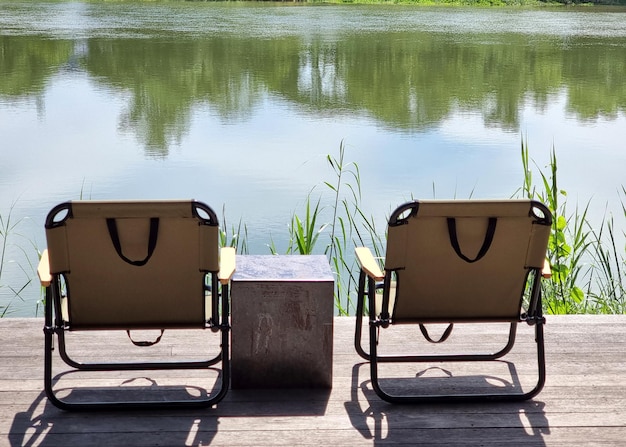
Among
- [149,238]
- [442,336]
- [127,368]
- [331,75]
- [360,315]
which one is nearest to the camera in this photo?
[149,238]

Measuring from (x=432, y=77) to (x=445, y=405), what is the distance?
35.8 ft

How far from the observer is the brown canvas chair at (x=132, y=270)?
2.58 m

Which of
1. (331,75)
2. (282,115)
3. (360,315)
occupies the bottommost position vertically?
(282,115)

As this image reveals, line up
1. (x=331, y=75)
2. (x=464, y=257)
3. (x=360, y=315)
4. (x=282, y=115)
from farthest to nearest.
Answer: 1. (x=331, y=75)
2. (x=282, y=115)
3. (x=360, y=315)
4. (x=464, y=257)

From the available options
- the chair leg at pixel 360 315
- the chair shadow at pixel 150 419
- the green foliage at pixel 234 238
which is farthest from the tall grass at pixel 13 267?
the chair leg at pixel 360 315

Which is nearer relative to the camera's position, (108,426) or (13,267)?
(108,426)

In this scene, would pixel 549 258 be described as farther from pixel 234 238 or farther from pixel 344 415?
pixel 344 415

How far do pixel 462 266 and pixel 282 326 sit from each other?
1.77ft

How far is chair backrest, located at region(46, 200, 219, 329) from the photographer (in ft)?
8.45

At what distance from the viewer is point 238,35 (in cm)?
1706

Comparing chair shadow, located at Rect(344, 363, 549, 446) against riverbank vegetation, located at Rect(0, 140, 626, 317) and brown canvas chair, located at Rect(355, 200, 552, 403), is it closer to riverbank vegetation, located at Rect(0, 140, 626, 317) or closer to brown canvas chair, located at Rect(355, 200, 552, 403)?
brown canvas chair, located at Rect(355, 200, 552, 403)

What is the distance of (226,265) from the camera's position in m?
2.79

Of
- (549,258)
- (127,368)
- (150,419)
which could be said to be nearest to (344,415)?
(150,419)

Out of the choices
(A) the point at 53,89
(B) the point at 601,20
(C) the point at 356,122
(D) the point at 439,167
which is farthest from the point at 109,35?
(B) the point at 601,20
